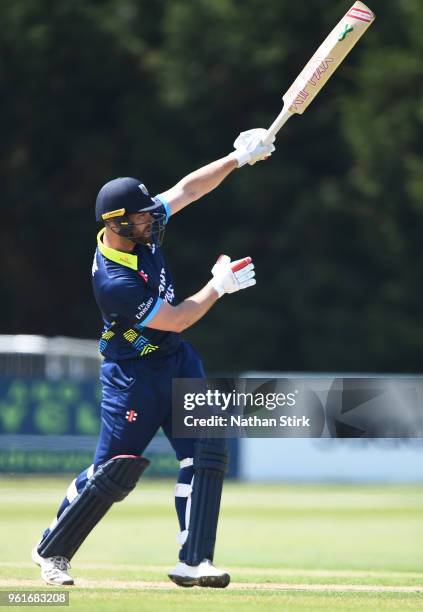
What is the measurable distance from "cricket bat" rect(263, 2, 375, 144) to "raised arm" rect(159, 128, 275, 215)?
0.19 ft

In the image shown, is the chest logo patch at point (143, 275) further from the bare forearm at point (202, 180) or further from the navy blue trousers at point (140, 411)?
the bare forearm at point (202, 180)

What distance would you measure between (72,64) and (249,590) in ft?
65.4

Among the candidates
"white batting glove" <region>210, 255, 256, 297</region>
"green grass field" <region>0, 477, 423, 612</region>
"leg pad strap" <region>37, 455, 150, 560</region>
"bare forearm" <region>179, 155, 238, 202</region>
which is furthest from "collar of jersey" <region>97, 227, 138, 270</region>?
"green grass field" <region>0, 477, 423, 612</region>

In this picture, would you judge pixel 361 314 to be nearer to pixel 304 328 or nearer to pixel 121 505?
pixel 304 328

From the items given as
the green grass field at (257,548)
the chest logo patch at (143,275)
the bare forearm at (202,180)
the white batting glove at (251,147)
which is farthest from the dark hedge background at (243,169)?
the chest logo patch at (143,275)

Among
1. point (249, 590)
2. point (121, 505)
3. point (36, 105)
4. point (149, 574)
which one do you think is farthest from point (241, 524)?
point (36, 105)

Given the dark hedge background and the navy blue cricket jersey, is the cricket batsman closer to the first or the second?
the navy blue cricket jersey

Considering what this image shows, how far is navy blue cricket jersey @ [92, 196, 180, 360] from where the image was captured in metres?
5.80

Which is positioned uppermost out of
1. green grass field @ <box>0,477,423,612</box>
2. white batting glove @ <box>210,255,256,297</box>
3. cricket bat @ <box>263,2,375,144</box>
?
cricket bat @ <box>263,2,375,144</box>

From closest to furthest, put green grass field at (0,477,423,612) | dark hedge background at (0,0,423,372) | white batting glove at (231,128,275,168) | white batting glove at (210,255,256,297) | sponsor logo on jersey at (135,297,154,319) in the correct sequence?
green grass field at (0,477,423,612) → sponsor logo on jersey at (135,297,154,319) → white batting glove at (210,255,256,297) → white batting glove at (231,128,275,168) → dark hedge background at (0,0,423,372)

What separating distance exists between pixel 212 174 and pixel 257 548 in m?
3.31

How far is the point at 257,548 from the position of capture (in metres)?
8.97

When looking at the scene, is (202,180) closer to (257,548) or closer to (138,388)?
(138,388)

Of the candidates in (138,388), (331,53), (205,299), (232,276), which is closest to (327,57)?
(331,53)
